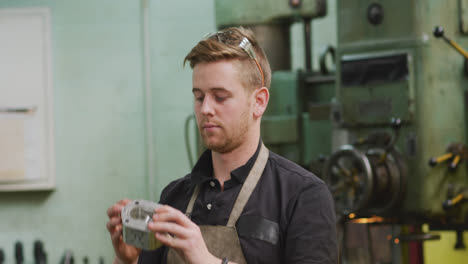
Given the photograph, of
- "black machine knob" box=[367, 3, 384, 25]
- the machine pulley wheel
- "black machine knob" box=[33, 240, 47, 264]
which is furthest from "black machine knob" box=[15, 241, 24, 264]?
"black machine knob" box=[367, 3, 384, 25]

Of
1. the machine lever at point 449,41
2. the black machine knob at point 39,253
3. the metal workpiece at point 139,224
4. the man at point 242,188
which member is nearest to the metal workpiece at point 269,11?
the machine lever at point 449,41

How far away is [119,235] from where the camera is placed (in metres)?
1.16

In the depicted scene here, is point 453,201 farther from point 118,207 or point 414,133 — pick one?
point 118,207

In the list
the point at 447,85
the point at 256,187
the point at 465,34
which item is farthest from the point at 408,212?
the point at 256,187

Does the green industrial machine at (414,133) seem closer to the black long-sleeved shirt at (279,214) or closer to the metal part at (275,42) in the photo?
the metal part at (275,42)

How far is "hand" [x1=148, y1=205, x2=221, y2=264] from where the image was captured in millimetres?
975

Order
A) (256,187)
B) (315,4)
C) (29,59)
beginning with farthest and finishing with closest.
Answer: (29,59) → (315,4) → (256,187)

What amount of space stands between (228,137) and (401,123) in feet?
5.11

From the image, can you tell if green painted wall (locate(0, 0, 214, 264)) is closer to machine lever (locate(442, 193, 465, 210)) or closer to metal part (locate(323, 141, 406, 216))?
metal part (locate(323, 141, 406, 216))

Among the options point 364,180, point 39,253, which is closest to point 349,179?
point 364,180

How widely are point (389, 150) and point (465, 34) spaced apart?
1.71 feet

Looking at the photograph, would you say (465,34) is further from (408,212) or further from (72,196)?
(72,196)

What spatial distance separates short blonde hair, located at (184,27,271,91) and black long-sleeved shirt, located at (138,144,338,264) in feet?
0.43

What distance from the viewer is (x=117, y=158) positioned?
3.93 m
